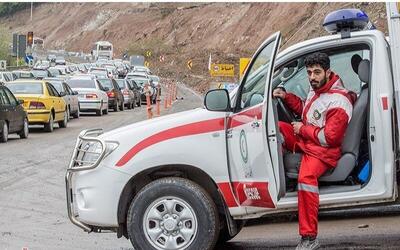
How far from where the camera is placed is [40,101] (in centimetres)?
2416

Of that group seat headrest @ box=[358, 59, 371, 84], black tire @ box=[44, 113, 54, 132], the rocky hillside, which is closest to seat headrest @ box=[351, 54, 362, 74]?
seat headrest @ box=[358, 59, 371, 84]

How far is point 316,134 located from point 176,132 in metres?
1.21

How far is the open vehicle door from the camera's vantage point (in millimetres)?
6762

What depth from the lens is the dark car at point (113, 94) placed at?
125 ft

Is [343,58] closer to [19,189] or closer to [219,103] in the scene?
[219,103]

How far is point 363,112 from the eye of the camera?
271 inches

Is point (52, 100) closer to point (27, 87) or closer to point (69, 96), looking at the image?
point (27, 87)

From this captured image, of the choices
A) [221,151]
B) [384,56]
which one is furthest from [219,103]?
[384,56]

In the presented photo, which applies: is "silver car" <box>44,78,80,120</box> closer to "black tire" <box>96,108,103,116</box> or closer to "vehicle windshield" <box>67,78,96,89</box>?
"black tire" <box>96,108,103,116</box>

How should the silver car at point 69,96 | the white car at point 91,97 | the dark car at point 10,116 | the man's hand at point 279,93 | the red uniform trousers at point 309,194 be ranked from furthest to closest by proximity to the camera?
the white car at point 91,97 → the silver car at point 69,96 → the dark car at point 10,116 → the man's hand at point 279,93 → the red uniform trousers at point 309,194

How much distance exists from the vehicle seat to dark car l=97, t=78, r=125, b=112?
102ft

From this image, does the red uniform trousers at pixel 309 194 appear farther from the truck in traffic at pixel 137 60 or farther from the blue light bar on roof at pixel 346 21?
the truck in traffic at pixel 137 60

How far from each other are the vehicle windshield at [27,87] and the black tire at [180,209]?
18.2 m

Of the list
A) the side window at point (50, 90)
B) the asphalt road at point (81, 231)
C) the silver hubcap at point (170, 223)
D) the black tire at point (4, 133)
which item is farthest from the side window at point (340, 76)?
the side window at point (50, 90)
